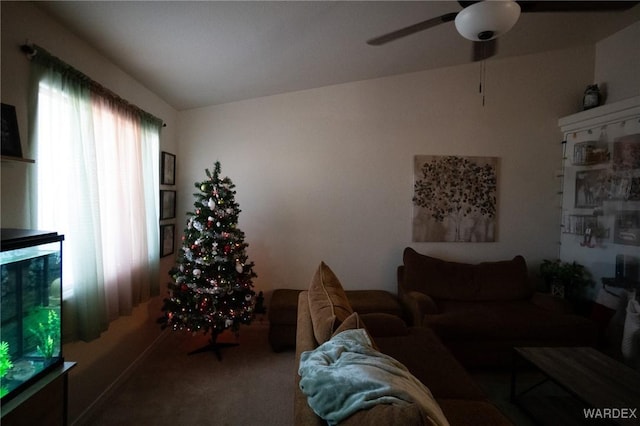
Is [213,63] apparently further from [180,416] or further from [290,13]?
[180,416]

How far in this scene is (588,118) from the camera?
330cm

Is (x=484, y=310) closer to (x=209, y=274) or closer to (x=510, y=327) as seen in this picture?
(x=510, y=327)

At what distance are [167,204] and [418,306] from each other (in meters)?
2.81

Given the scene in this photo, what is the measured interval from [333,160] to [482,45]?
1.88 m

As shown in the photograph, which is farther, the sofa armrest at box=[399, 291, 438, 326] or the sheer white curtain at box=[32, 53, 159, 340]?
the sofa armrest at box=[399, 291, 438, 326]

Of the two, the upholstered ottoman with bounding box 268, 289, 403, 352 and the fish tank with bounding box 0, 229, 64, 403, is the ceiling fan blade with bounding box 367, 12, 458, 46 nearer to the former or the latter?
the fish tank with bounding box 0, 229, 64, 403

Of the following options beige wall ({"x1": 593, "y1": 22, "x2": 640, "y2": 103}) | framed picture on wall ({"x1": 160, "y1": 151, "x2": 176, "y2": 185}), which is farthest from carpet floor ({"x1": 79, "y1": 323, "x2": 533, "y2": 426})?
beige wall ({"x1": 593, "y1": 22, "x2": 640, "y2": 103})

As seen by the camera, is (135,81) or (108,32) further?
(135,81)

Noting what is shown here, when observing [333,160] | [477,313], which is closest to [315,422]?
[477,313]

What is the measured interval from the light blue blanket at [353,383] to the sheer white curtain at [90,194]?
1.55 m

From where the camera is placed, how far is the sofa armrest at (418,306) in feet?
9.04

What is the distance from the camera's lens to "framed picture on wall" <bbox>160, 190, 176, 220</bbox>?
126 inches

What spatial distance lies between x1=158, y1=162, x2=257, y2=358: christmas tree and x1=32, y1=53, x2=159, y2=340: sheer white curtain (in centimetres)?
35

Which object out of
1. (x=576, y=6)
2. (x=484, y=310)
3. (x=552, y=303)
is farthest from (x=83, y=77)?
(x=552, y=303)
